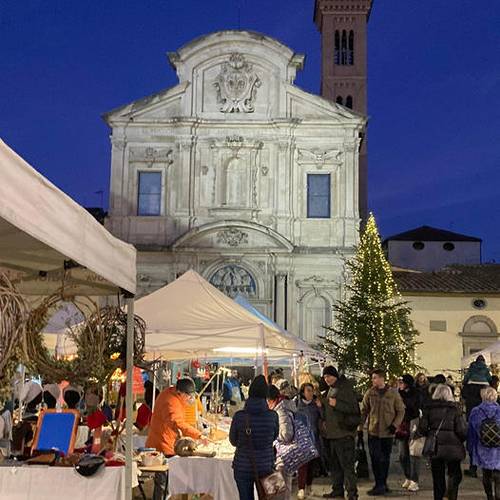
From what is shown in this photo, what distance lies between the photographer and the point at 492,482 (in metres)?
8.99

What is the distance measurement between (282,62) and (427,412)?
75.5ft

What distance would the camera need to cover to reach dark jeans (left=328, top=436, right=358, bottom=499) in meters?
9.57

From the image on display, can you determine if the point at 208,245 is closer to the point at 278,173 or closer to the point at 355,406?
the point at 278,173

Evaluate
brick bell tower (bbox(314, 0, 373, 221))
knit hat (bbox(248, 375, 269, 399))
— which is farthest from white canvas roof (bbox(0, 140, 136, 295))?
brick bell tower (bbox(314, 0, 373, 221))

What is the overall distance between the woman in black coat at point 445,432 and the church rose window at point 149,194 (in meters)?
21.8

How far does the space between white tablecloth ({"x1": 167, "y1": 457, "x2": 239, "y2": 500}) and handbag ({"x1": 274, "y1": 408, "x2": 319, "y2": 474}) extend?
610mm

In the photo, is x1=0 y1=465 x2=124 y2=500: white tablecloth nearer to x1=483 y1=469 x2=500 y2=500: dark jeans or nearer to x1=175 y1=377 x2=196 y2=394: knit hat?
x1=175 y1=377 x2=196 y2=394: knit hat

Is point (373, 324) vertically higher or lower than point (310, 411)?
higher

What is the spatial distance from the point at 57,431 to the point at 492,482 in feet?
16.2

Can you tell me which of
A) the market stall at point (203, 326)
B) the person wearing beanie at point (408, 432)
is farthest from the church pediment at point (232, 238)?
the market stall at point (203, 326)

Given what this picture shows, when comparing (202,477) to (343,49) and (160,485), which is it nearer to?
(160,485)


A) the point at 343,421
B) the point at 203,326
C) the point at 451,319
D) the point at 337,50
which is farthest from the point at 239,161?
the point at 337,50

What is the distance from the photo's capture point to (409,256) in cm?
5122

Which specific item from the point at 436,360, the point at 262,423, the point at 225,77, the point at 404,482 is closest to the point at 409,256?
the point at 436,360
